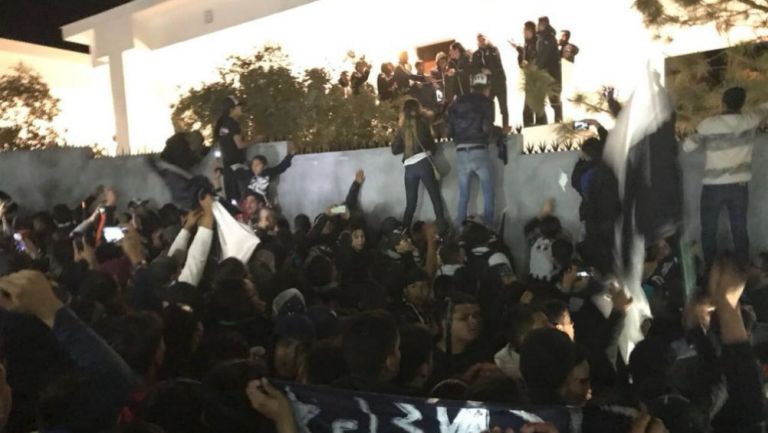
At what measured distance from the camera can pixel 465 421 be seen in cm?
245

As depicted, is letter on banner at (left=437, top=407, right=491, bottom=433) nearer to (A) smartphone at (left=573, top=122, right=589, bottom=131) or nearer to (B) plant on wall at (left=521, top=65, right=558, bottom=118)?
(A) smartphone at (left=573, top=122, right=589, bottom=131)

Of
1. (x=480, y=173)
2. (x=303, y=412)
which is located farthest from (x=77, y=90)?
(x=303, y=412)

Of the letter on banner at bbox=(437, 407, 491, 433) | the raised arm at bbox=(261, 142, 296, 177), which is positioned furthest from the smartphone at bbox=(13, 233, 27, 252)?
the letter on banner at bbox=(437, 407, 491, 433)

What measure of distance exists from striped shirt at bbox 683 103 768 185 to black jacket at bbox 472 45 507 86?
417 centimetres

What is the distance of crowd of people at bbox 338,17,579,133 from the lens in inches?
373

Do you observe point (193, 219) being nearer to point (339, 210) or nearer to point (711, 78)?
point (339, 210)

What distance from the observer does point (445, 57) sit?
456 inches

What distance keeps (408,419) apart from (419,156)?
609cm

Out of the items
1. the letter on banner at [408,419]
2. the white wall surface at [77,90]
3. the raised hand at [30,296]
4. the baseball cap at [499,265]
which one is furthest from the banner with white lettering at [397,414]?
the white wall surface at [77,90]

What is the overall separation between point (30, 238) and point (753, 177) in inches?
283

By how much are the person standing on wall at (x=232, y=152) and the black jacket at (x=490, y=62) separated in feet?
10.1

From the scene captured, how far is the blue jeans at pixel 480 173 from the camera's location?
26.2 ft

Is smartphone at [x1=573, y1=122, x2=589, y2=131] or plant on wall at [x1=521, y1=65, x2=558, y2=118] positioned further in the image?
plant on wall at [x1=521, y1=65, x2=558, y2=118]

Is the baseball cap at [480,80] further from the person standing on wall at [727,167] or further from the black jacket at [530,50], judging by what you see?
the person standing on wall at [727,167]
